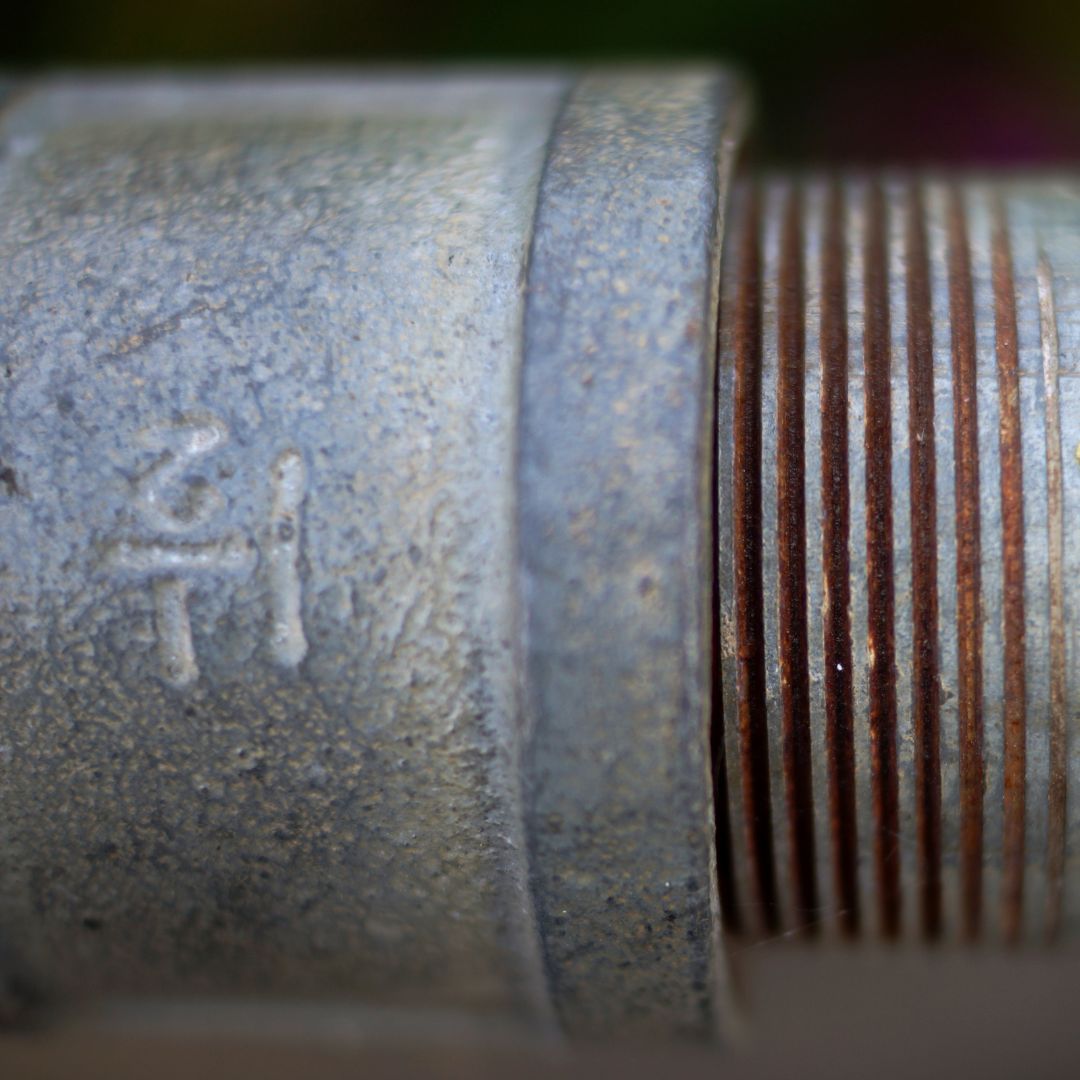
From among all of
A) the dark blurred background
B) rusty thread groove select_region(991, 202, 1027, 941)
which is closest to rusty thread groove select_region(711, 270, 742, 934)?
rusty thread groove select_region(991, 202, 1027, 941)

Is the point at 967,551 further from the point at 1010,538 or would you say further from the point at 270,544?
the point at 270,544

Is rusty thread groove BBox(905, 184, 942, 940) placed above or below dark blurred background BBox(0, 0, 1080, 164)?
below

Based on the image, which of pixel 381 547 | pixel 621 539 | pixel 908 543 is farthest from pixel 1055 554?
pixel 381 547

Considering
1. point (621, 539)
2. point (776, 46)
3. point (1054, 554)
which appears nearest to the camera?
point (621, 539)

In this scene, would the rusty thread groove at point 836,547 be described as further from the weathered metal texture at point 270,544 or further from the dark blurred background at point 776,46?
the dark blurred background at point 776,46

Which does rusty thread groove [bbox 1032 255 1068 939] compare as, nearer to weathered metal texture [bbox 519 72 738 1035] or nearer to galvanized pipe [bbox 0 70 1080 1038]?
galvanized pipe [bbox 0 70 1080 1038]

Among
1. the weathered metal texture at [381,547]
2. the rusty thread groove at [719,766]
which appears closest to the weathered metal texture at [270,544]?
the weathered metal texture at [381,547]
